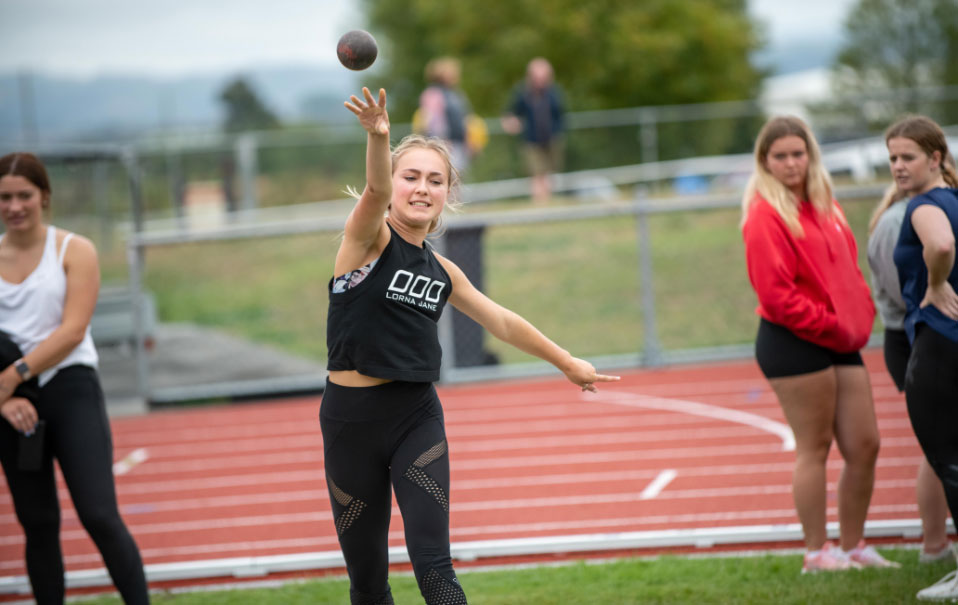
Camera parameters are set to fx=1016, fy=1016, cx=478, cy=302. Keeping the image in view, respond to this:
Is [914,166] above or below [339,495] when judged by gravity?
above

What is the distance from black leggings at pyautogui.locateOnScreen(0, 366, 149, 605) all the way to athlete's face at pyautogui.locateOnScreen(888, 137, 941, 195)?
3775 millimetres

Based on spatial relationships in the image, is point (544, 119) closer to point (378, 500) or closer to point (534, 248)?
point (534, 248)

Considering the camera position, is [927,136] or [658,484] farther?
[658,484]

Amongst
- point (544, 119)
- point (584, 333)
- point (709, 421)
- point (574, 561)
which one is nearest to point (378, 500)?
point (574, 561)

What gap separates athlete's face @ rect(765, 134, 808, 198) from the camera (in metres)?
4.96

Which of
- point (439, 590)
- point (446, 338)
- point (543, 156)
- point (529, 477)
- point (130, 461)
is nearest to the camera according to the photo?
point (439, 590)

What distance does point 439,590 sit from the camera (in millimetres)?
3662

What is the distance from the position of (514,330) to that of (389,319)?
61 centimetres

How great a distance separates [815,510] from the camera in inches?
201

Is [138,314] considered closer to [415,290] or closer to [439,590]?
[415,290]

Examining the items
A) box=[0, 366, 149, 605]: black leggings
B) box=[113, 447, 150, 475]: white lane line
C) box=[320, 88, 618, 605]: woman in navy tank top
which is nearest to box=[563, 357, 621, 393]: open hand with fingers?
box=[320, 88, 618, 605]: woman in navy tank top

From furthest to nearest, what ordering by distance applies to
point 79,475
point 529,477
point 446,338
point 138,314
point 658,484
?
point 446,338
point 138,314
point 529,477
point 658,484
point 79,475

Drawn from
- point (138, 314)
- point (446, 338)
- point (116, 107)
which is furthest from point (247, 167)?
point (116, 107)

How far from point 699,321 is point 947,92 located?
31.3 ft
